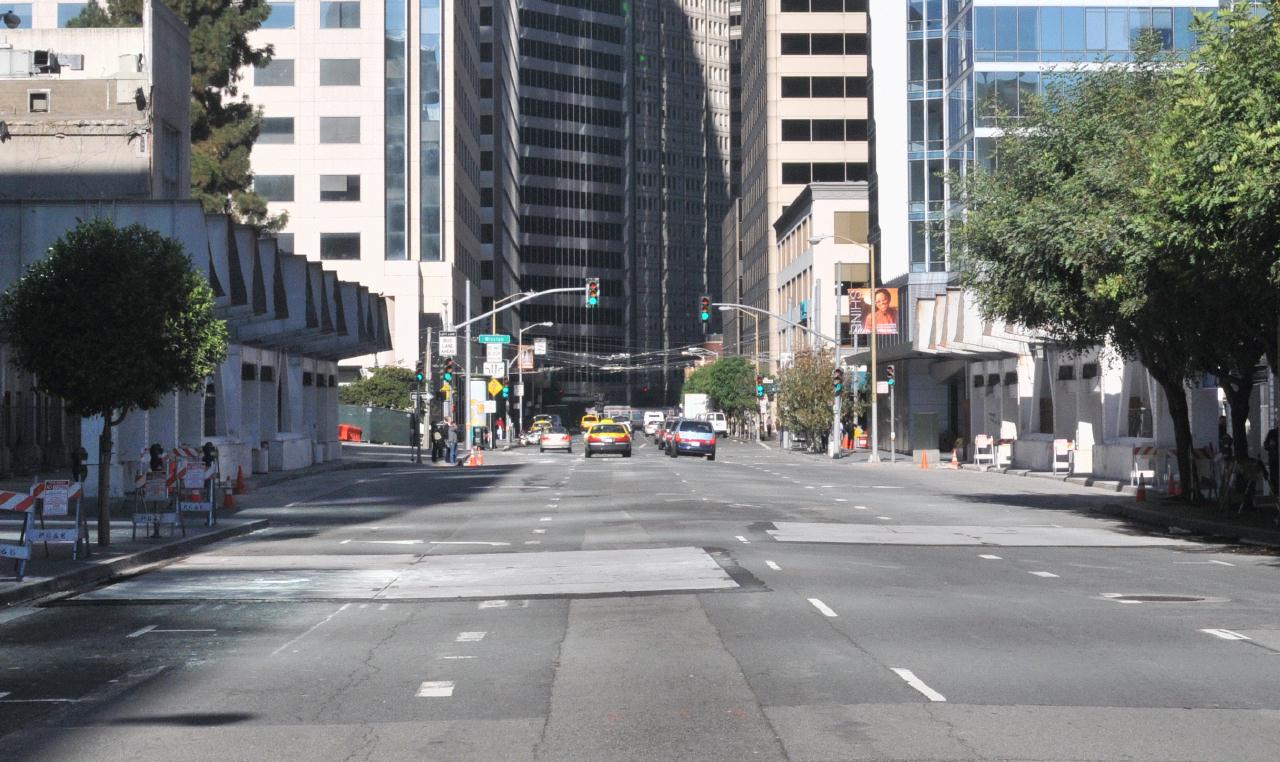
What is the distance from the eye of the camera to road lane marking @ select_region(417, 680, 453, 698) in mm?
10891

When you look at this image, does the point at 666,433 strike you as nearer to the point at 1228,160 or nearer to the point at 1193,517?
the point at 1193,517

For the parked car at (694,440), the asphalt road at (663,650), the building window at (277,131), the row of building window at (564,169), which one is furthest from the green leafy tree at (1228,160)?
the row of building window at (564,169)

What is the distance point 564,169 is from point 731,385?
6552 cm

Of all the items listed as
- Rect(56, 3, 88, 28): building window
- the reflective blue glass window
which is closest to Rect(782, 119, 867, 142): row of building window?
the reflective blue glass window

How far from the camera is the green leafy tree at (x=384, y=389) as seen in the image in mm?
93438

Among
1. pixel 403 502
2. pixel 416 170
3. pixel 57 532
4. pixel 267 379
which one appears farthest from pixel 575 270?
pixel 57 532

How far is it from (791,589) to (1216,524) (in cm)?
1299

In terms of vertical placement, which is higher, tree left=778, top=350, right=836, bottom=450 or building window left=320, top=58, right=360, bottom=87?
building window left=320, top=58, right=360, bottom=87

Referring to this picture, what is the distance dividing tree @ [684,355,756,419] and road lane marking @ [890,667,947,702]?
11806 cm

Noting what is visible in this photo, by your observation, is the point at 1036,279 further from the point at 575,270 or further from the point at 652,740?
the point at 575,270

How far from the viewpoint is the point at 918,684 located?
11117mm

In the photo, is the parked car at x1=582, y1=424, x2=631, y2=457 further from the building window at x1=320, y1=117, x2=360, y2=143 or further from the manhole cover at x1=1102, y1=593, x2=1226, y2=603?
the manhole cover at x1=1102, y1=593, x2=1226, y2=603

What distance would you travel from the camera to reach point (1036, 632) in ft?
45.8

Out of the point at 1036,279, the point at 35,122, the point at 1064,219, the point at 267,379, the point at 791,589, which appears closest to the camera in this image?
the point at 791,589
